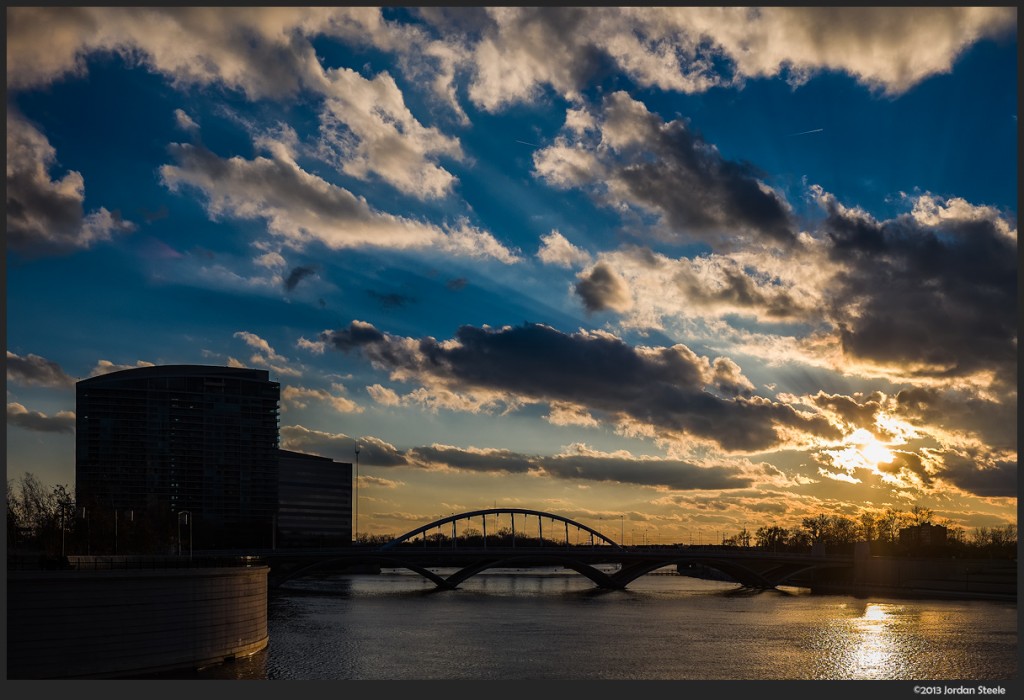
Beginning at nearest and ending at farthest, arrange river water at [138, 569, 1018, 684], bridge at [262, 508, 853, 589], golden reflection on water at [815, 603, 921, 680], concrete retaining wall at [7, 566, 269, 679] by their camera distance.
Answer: concrete retaining wall at [7, 566, 269, 679] < river water at [138, 569, 1018, 684] < golden reflection on water at [815, 603, 921, 680] < bridge at [262, 508, 853, 589]

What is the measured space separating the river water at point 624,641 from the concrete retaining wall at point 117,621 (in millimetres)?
1231

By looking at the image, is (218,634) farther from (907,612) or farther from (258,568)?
(907,612)

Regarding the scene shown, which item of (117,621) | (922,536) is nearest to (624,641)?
(117,621)

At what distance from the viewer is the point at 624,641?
60.2 metres

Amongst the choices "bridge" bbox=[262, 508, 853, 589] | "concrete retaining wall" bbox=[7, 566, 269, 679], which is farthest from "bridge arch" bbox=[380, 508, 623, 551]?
"concrete retaining wall" bbox=[7, 566, 269, 679]

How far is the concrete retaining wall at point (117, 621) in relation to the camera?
106 feet

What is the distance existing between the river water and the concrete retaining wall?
1231 millimetres

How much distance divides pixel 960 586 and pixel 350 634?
274 ft

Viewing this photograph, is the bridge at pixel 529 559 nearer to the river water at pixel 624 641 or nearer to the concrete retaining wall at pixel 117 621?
the river water at pixel 624 641

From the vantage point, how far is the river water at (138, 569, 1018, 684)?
46.4 metres

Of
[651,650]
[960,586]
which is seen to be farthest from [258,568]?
[960,586]

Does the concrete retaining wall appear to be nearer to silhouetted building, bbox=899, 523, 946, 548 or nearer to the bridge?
the bridge

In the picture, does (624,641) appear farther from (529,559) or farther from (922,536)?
(922,536)

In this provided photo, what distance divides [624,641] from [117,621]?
107 ft
